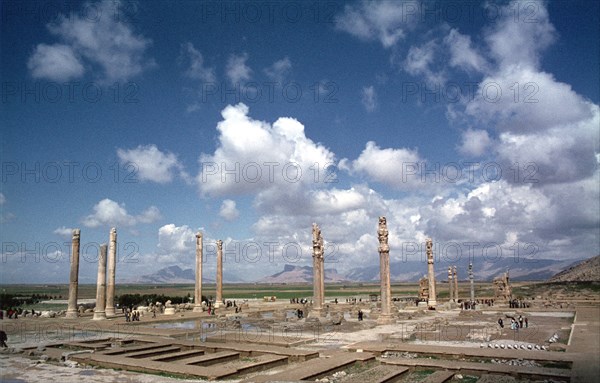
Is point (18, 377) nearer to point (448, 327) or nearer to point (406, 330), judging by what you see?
Result: point (406, 330)

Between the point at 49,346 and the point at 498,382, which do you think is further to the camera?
the point at 49,346

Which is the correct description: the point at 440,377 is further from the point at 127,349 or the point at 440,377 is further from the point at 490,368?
the point at 127,349

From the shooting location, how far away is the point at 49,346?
73.1 ft

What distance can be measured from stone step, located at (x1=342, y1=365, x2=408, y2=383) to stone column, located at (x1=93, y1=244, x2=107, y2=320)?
28.3m

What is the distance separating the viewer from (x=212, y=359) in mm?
18094

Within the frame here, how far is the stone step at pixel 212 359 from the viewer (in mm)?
17561

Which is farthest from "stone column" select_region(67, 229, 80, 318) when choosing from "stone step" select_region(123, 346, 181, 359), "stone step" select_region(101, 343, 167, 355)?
"stone step" select_region(123, 346, 181, 359)

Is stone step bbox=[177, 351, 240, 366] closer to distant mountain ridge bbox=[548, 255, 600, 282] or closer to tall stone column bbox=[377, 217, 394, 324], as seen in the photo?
tall stone column bbox=[377, 217, 394, 324]

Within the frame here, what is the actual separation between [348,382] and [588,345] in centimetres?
1226

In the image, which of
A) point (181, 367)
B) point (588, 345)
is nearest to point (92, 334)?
point (181, 367)

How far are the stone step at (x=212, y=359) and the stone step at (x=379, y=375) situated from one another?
5718 mm

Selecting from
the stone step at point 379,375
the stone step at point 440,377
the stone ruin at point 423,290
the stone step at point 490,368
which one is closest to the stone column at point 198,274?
the stone ruin at point 423,290

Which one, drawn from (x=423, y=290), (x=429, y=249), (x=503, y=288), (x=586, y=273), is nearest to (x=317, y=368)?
(x=429, y=249)

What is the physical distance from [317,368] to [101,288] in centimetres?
2898
